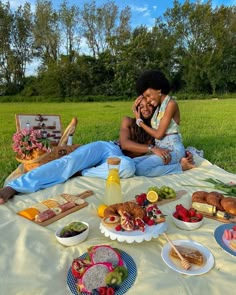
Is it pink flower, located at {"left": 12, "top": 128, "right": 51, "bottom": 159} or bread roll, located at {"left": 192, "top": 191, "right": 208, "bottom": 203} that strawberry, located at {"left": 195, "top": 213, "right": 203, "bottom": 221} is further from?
pink flower, located at {"left": 12, "top": 128, "right": 51, "bottom": 159}

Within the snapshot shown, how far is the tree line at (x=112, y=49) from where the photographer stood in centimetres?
2331

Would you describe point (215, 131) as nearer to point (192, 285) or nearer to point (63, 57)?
point (192, 285)

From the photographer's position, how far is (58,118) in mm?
3824

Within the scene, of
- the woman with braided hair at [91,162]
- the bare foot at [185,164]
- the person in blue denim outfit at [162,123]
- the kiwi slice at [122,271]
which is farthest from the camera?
the bare foot at [185,164]

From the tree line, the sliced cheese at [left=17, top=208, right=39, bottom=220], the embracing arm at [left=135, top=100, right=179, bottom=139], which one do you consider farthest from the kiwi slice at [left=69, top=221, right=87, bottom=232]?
the tree line

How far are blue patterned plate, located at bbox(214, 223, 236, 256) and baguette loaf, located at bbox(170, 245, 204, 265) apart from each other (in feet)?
0.61

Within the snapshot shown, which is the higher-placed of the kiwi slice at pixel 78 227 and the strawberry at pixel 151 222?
the strawberry at pixel 151 222

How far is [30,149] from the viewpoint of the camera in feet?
9.77

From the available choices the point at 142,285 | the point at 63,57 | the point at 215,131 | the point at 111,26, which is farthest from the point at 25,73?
the point at 142,285

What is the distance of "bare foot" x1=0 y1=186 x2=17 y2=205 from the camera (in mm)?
2231

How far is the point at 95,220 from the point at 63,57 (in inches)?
934

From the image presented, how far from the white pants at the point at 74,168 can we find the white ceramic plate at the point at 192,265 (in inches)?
50.2

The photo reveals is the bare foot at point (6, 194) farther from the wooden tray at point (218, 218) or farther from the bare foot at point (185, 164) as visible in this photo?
the bare foot at point (185, 164)

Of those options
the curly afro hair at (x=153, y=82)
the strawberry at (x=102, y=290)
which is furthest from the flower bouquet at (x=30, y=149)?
the strawberry at (x=102, y=290)
